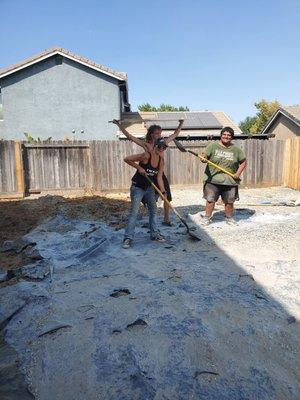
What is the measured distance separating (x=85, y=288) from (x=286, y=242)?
10.3 feet

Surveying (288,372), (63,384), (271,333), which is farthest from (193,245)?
(63,384)

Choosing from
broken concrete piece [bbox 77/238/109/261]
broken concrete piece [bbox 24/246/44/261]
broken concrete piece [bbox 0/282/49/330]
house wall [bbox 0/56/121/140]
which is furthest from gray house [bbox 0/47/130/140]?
broken concrete piece [bbox 0/282/49/330]

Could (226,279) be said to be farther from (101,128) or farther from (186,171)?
(101,128)

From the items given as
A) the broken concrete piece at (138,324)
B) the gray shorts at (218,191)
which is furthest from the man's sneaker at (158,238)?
the broken concrete piece at (138,324)

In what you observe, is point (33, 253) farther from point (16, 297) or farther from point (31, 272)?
point (16, 297)

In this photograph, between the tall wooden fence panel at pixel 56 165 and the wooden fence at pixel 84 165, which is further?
the tall wooden fence panel at pixel 56 165

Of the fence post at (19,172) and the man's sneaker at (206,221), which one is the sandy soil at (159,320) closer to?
the man's sneaker at (206,221)

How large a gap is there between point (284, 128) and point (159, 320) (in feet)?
65.7

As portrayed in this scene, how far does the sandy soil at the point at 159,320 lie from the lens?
2318 millimetres

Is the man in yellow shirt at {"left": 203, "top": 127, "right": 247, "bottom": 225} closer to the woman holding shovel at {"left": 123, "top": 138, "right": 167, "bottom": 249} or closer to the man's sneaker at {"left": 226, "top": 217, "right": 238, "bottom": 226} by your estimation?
the man's sneaker at {"left": 226, "top": 217, "right": 238, "bottom": 226}

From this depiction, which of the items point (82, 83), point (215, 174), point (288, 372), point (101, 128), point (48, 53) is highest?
point (48, 53)

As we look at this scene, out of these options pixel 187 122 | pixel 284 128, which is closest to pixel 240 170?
pixel 187 122

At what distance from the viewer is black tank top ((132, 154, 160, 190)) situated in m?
5.28

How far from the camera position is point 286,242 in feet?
17.5
